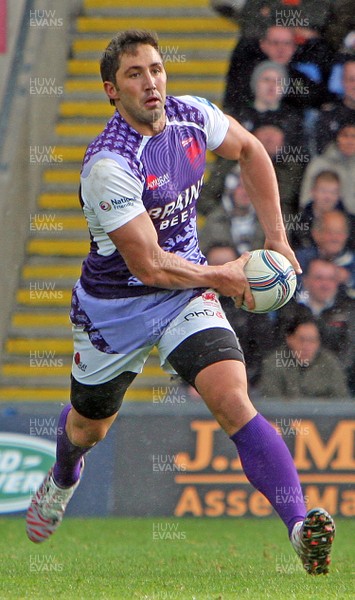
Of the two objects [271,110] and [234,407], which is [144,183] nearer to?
[234,407]

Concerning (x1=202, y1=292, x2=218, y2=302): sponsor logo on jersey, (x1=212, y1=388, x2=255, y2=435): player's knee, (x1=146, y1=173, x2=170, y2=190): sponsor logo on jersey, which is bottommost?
(x1=212, y1=388, x2=255, y2=435): player's knee

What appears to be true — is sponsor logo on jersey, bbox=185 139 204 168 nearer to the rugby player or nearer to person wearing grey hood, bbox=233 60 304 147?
the rugby player

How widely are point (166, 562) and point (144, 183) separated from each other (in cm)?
237

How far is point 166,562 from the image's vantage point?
682 cm

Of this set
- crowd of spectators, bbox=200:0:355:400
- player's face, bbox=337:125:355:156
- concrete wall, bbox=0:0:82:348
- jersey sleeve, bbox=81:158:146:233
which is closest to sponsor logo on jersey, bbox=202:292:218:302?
jersey sleeve, bbox=81:158:146:233

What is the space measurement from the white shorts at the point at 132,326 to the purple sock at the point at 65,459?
1.47 feet

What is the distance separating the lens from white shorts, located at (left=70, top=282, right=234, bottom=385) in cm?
556

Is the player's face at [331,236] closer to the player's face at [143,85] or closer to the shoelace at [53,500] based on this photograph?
the shoelace at [53,500]

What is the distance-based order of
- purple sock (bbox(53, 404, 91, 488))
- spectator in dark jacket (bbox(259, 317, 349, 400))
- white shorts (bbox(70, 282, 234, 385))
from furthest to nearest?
spectator in dark jacket (bbox(259, 317, 349, 400))
purple sock (bbox(53, 404, 91, 488))
white shorts (bbox(70, 282, 234, 385))

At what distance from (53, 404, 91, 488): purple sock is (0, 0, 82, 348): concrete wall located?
4.27m

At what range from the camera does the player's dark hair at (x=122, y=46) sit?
5574mm

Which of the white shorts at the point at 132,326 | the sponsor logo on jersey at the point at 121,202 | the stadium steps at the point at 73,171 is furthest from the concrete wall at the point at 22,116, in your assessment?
the sponsor logo on jersey at the point at 121,202

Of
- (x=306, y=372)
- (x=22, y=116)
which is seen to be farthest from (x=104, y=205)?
(x=22, y=116)

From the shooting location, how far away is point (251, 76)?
9.92 m
